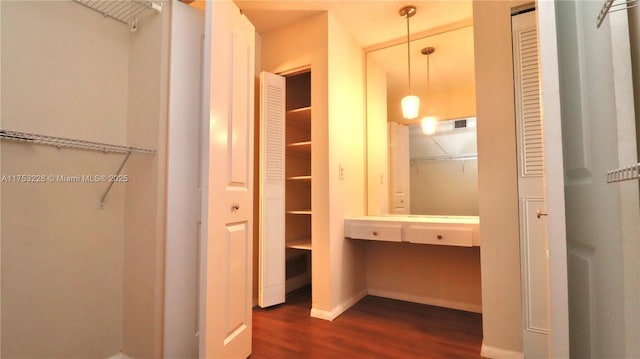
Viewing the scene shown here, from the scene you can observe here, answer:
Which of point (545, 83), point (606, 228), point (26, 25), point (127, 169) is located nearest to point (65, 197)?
point (127, 169)

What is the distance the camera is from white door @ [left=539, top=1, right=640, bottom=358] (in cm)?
79

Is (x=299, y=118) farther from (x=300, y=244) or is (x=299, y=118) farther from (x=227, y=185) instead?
(x=227, y=185)

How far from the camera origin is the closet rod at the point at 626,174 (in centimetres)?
59

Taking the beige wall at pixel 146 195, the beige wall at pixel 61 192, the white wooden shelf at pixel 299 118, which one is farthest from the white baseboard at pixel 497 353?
the white wooden shelf at pixel 299 118

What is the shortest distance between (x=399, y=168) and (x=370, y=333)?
1503 mm

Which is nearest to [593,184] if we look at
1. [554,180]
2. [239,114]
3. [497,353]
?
[554,180]

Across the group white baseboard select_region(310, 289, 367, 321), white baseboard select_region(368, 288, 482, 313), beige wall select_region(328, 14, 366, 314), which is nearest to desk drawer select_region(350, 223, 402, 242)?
beige wall select_region(328, 14, 366, 314)

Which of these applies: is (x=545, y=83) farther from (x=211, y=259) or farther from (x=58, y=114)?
(x=58, y=114)

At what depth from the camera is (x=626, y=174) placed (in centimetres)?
65

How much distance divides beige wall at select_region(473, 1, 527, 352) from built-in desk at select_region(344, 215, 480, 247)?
0.45 metres

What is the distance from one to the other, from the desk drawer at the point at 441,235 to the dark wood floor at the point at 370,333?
617 millimetres

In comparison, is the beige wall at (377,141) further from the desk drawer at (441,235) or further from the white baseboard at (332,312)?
the white baseboard at (332,312)

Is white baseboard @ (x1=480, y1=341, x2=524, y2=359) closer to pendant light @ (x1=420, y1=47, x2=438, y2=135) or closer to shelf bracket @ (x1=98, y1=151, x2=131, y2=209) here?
pendant light @ (x1=420, y1=47, x2=438, y2=135)

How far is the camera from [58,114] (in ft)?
4.86
